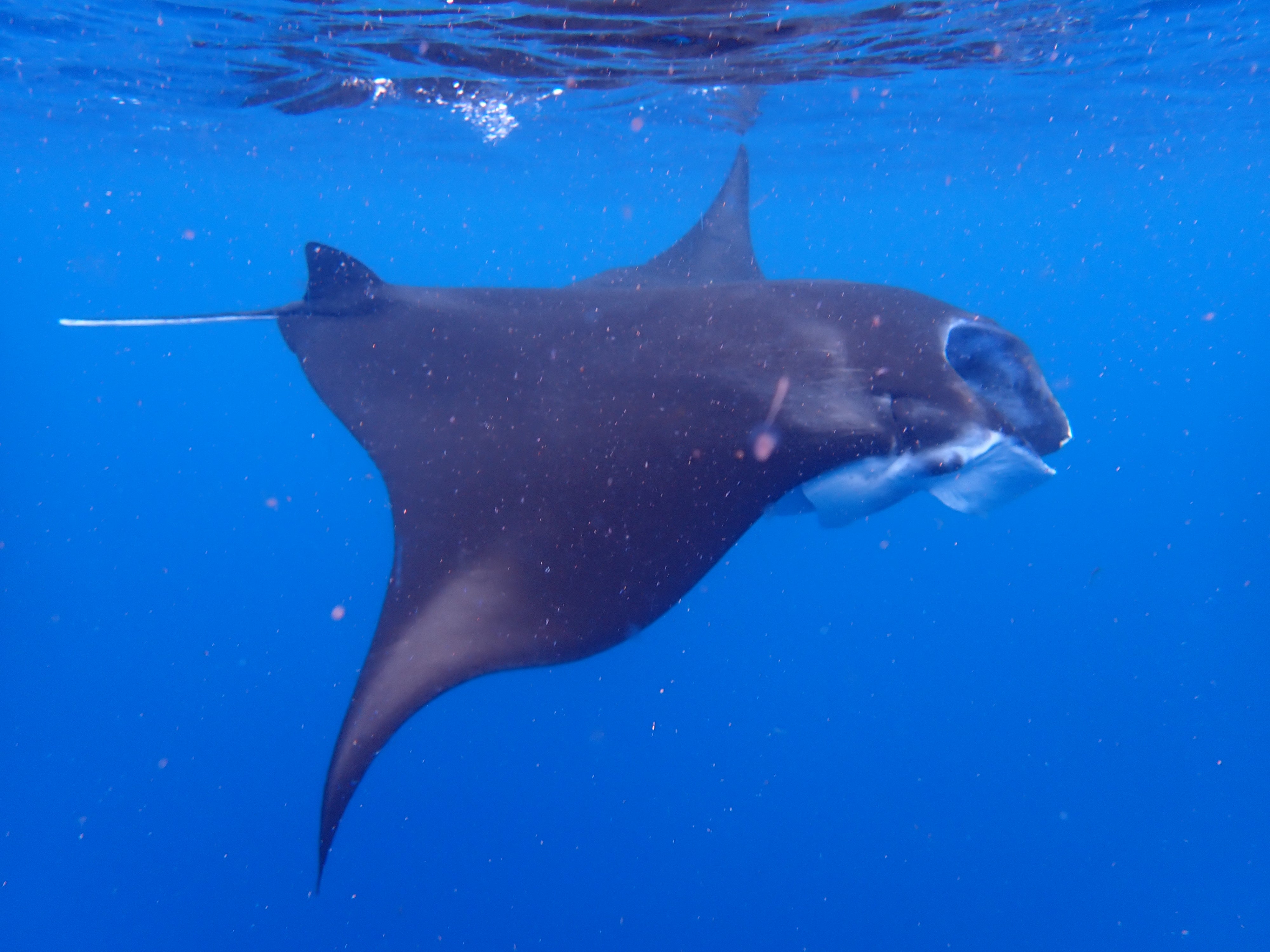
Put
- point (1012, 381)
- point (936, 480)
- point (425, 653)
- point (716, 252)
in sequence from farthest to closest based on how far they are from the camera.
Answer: point (716, 252), point (1012, 381), point (936, 480), point (425, 653)

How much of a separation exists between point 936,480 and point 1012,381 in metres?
0.79

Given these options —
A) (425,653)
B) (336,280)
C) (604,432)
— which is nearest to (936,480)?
(604,432)

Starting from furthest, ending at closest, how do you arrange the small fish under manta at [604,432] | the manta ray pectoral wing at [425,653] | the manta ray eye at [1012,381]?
the manta ray eye at [1012,381]
the small fish under manta at [604,432]
the manta ray pectoral wing at [425,653]

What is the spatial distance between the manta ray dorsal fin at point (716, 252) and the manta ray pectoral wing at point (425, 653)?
4.34 m

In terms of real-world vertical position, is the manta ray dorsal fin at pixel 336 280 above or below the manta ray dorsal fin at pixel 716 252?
above

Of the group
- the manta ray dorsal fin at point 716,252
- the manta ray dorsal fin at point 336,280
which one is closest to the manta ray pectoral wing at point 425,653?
the manta ray dorsal fin at point 336,280

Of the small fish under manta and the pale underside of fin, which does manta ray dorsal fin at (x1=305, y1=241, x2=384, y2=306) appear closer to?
the small fish under manta

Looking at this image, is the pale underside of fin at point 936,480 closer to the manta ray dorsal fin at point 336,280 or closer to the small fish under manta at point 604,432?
the small fish under manta at point 604,432

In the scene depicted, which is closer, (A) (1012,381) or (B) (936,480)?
(B) (936,480)

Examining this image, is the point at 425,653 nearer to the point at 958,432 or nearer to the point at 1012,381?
the point at 958,432

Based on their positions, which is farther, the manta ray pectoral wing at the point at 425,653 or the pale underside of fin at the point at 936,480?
the pale underside of fin at the point at 936,480

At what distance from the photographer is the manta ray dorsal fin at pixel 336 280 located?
4.36 m

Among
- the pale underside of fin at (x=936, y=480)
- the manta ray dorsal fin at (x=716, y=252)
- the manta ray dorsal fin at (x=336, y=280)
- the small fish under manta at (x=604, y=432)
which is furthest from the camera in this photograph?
the manta ray dorsal fin at (x=716, y=252)

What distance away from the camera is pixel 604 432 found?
3375 millimetres
